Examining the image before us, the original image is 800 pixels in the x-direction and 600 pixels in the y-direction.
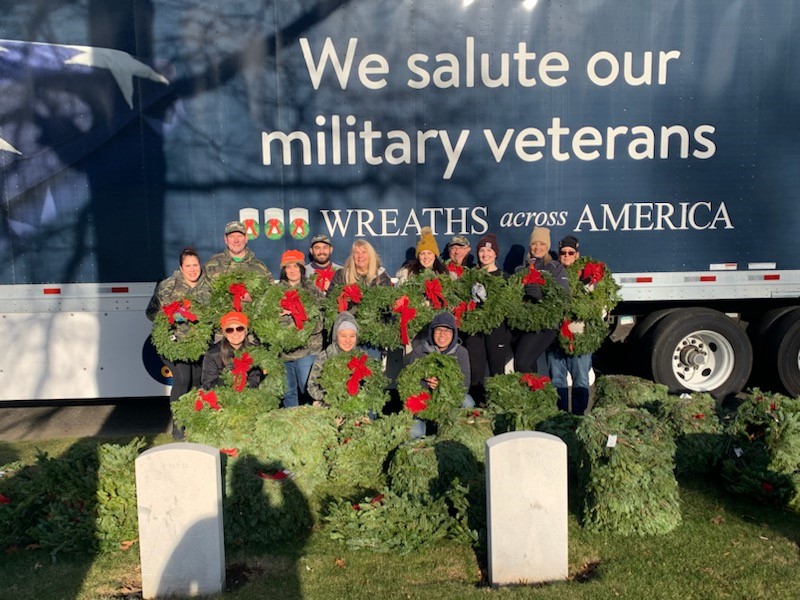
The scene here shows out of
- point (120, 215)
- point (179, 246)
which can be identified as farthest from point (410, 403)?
point (120, 215)

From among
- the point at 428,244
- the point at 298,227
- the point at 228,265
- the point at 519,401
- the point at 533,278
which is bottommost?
the point at 519,401

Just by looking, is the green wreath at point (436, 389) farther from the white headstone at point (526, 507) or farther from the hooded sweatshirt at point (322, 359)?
the white headstone at point (526, 507)

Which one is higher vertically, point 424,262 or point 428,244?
point 428,244

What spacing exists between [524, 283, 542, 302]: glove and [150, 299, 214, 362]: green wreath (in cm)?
272

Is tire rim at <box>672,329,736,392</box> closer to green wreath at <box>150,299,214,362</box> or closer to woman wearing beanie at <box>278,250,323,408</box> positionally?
woman wearing beanie at <box>278,250,323,408</box>

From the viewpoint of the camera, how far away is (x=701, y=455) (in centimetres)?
541

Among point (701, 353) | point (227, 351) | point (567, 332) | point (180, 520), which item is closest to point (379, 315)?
point (227, 351)

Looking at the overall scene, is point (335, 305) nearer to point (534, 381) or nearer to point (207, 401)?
point (207, 401)

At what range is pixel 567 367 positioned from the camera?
7035 mm

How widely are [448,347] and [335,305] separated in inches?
40.8

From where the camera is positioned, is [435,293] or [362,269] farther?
[362,269]

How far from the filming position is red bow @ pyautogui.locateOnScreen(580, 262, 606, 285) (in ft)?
21.9

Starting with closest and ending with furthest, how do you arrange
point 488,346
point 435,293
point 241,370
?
point 241,370 < point 435,293 < point 488,346

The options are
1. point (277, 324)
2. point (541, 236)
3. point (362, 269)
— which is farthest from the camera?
point (541, 236)
